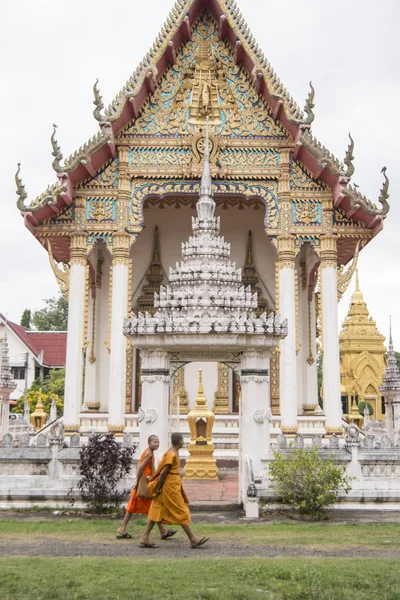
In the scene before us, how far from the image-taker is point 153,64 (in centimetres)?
1370

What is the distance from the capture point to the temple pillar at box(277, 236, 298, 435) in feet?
43.1

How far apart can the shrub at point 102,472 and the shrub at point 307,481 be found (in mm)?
1853

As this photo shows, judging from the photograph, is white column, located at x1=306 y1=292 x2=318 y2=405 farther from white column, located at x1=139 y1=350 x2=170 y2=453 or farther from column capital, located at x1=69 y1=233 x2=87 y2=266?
white column, located at x1=139 y1=350 x2=170 y2=453

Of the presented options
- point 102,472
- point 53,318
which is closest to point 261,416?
point 102,472

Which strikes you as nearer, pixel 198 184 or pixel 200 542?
pixel 200 542

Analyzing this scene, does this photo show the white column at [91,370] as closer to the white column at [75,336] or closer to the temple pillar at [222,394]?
the temple pillar at [222,394]

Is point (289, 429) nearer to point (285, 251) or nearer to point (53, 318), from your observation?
point (285, 251)

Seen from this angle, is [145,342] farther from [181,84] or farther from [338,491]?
[181,84]

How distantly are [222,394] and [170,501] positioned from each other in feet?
32.1

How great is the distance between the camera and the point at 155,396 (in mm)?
8617

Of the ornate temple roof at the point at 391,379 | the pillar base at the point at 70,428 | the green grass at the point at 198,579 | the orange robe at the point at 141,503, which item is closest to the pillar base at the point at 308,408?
the ornate temple roof at the point at 391,379

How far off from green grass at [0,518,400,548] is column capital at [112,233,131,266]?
262 inches

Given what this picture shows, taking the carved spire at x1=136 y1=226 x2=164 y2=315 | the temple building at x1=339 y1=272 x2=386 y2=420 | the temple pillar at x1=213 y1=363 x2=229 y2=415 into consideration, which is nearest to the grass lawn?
the temple pillar at x1=213 y1=363 x2=229 y2=415

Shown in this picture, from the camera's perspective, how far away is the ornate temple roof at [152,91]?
43.8 feet
